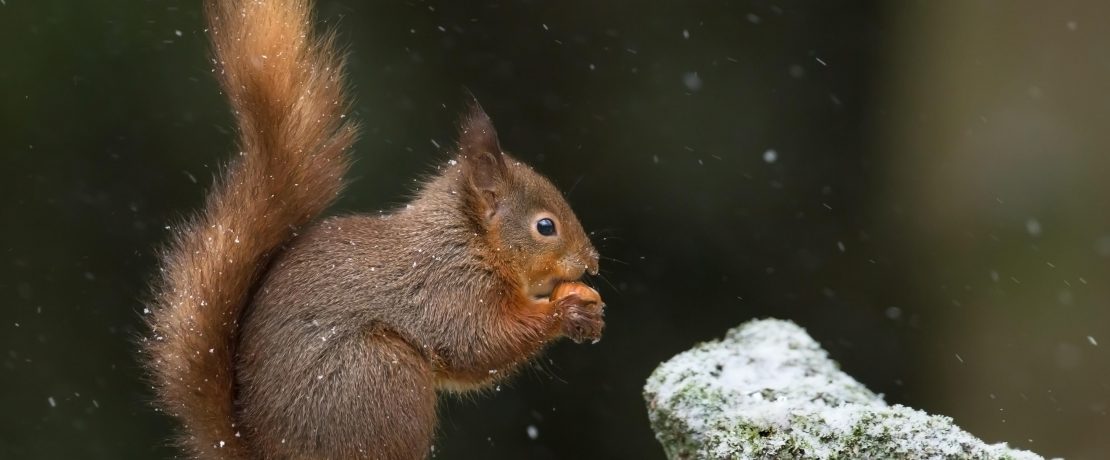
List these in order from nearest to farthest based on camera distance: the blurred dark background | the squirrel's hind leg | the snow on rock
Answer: the snow on rock, the squirrel's hind leg, the blurred dark background

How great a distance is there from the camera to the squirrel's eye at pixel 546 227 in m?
1.69

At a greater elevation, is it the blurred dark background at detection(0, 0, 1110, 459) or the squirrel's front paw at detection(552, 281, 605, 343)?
the squirrel's front paw at detection(552, 281, 605, 343)

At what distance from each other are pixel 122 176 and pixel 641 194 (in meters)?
1.34

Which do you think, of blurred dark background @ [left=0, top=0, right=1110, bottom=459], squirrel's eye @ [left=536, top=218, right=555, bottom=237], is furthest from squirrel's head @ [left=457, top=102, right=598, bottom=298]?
blurred dark background @ [left=0, top=0, right=1110, bottom=459]

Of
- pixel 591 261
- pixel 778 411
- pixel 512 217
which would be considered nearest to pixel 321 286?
pixel 512 217

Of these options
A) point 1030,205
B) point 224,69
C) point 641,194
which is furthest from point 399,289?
point 1030,205

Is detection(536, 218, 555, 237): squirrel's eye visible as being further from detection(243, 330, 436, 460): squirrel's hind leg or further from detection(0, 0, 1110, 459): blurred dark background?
detection(0, 0, 1110, 459): blurred dark background

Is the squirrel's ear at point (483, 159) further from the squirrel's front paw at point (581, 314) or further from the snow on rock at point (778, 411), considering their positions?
the snow on rock at point (778, 411)

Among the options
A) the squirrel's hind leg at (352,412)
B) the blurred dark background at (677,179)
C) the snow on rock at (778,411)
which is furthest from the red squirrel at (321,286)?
the blurred dark background at (677,179)

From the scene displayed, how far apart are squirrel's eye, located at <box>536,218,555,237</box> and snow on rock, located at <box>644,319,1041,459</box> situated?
0.27 m

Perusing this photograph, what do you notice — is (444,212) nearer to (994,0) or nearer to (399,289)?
(399,289)

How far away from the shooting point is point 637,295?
118 inches

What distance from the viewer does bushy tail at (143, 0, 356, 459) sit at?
1492mm

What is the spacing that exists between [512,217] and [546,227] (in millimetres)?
54
